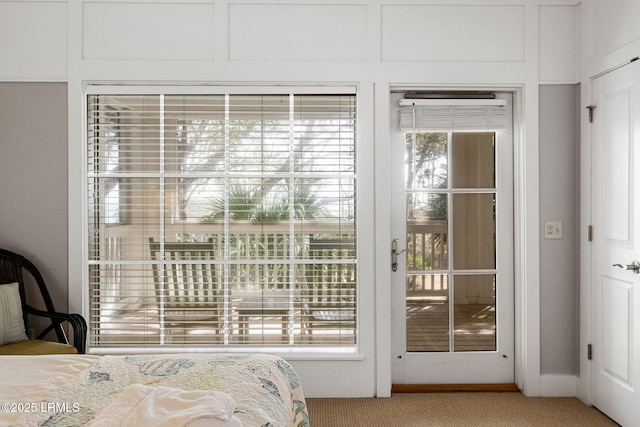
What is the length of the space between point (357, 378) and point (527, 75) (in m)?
2.23

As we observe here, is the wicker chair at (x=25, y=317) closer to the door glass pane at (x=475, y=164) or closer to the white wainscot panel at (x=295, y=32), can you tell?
the white wainscot panel at (x=295, y=32)

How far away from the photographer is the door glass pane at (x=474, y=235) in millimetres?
3494

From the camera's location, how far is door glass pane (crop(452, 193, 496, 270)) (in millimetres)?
3494

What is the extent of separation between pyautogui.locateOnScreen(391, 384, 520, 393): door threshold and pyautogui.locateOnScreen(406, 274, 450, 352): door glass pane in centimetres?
24

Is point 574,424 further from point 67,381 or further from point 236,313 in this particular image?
point 67,381

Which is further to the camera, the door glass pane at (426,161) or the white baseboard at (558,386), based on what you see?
the door glass pane at (426,161)

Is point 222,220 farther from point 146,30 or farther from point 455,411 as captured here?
point 455,411

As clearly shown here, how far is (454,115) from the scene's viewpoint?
3.44 meters

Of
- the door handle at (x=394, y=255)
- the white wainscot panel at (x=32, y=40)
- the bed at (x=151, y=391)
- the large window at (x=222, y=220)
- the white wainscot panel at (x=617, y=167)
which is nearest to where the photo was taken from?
the bed at (x=151, y=391)

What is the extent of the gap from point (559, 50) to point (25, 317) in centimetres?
373

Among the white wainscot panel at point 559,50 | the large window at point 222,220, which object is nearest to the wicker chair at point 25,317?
the large window at point 222,220

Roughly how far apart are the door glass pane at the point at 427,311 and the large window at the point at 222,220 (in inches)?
16.4

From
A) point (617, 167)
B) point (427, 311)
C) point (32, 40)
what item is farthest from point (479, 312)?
point (32, 40)

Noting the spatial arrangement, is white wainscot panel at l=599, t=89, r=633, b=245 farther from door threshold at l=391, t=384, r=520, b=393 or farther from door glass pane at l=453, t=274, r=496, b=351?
door threshold at l=391, t=384, r=520, b=393
